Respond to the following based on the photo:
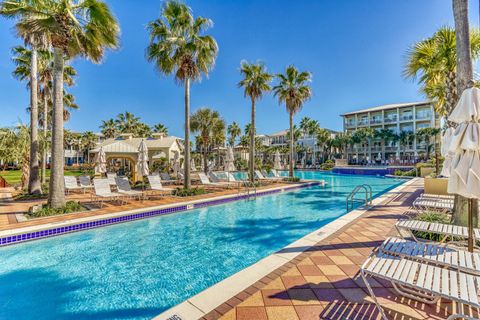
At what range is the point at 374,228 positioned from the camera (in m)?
5.87

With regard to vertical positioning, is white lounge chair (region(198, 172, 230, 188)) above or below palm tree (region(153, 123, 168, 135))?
below

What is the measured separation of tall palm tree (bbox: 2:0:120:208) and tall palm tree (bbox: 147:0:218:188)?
3.57 meters

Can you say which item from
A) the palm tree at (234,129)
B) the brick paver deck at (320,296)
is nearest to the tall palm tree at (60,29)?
the brick paver deck at (320,296)

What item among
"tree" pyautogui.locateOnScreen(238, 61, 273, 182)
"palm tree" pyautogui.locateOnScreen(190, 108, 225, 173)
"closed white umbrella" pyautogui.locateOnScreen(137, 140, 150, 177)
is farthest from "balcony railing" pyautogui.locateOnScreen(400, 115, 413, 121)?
"closed white umbrella" pyautogui.locateOnScreen(137, 140, 150, 177)

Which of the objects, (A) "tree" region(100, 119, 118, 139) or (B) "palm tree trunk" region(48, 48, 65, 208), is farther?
(A) "tree" region(100, 119, 118, 139)

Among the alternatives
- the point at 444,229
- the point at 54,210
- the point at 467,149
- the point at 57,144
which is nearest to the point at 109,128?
the point at 57,144

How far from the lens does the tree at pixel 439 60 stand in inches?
286

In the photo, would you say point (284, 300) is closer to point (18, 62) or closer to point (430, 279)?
point (430, 279)

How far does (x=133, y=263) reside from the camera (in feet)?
16.8

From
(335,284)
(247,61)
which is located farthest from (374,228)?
(247,61)

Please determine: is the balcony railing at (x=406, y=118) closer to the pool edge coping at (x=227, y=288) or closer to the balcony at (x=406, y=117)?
the balcony at (x=406, y=117)

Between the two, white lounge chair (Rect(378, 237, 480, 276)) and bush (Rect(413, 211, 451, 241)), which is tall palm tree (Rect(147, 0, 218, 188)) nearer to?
bush (Rect(413, 211, 451, 241))

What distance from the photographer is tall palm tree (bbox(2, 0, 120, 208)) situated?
7.73 meters

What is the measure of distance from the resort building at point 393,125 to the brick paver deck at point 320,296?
51799 millimetres
